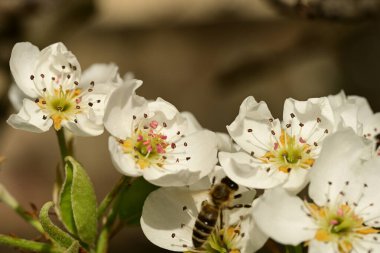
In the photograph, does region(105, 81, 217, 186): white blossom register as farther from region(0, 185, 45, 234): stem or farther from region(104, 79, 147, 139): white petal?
region(0, 185, 45, 234): stem

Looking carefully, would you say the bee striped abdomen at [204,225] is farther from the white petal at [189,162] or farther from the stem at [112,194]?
the stem at [112,194]

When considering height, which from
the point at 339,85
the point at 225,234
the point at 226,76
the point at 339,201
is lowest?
the point at 339,85

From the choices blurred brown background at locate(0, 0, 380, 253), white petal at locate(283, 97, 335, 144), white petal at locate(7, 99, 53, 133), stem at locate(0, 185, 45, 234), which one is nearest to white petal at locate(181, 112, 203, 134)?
white petal at locate(283, 97, 335, 144)

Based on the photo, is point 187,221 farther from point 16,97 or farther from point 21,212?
point 16,97

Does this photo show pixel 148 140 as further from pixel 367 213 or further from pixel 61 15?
pixel 61 15

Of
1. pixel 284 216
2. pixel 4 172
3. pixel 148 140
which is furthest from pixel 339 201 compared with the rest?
pixel 4 172
